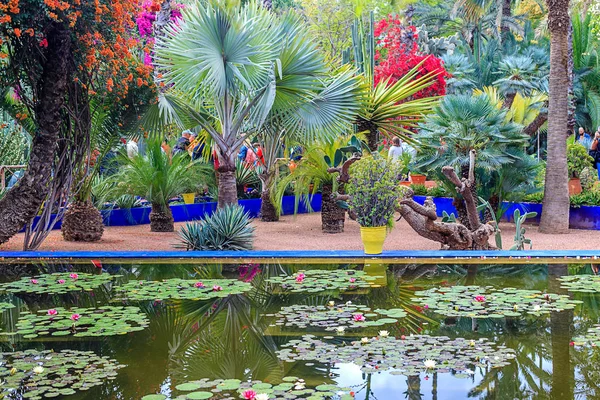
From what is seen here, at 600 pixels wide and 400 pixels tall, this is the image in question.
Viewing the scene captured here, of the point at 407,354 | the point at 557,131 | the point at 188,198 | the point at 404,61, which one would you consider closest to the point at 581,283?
the point at 407,354

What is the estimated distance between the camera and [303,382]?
433 centimetres

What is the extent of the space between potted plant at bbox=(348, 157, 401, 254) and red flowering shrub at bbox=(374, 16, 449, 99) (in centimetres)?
716

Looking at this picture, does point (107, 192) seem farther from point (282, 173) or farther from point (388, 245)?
point (388, 245)

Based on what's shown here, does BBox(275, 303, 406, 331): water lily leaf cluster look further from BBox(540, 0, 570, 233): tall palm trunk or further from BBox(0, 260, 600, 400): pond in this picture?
BBox(540, 0, 570, 233): tall palm trunk

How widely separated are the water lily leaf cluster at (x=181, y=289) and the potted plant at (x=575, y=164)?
8803 millimetres

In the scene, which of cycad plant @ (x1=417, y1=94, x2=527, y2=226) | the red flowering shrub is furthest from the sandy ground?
the red flowering shrub

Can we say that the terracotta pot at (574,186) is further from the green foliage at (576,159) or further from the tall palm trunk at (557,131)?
the tall palm trunk at (557,131)

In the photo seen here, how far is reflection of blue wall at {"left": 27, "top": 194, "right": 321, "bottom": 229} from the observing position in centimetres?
1352

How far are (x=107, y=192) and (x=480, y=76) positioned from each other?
619 inches

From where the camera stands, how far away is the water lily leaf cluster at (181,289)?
269 inches

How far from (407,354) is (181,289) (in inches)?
116

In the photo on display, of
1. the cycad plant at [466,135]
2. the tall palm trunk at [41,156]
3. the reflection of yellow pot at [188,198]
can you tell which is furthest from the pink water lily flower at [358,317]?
the reflection of yellow pot at [188,198]

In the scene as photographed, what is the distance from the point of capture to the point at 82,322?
5.85 metres

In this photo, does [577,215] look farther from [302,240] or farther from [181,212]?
[181,212]
